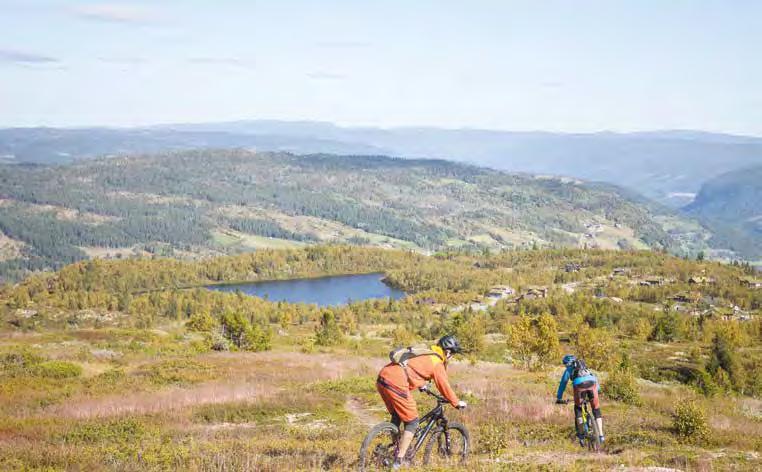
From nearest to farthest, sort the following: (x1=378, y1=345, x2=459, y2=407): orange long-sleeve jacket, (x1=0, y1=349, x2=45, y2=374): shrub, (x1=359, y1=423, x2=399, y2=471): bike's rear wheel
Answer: (x1=378, y1=345, x2=459, y2=407): orange long-sleeve jacket, (x1=359, y1=423, x2=399, y2=471): bike's rear wheel, (x1=0, y1=349, x2=45, y2=374): shrub

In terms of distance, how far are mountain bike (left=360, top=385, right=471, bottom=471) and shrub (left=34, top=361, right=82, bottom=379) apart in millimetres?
28283

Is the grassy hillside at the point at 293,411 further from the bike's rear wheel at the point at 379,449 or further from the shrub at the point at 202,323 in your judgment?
the shrub at the point at 202,323

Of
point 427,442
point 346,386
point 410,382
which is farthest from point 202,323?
point 410,382

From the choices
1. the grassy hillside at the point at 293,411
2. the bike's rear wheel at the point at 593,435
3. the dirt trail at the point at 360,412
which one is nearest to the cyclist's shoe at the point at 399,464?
the grassy hillside at the point at 293,411

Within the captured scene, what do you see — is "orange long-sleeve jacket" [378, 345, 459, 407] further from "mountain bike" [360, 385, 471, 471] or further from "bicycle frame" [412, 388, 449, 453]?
"bicycle frame" [412, 388, 449, 453]

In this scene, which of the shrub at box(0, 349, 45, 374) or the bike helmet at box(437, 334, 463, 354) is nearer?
the bike helmet at box(437, 334, 463, 354)

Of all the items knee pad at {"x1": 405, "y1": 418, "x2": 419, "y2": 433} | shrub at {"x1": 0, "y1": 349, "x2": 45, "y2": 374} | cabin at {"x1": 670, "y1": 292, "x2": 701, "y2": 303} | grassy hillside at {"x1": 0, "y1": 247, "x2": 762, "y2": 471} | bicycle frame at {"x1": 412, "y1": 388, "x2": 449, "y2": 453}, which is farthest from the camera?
cabin at {"x1": 670, "y1": 292, "x2": 701, "y2": 303}

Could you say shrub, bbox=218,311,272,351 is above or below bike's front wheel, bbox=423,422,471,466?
below

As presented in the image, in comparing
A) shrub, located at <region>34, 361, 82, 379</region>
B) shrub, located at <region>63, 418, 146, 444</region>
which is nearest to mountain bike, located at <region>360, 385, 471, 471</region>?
shrub, located at <region>63, 418, 146, 444</region>

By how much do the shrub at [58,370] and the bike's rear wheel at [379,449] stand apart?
28586mm

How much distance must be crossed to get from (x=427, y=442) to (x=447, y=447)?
69 centimetres

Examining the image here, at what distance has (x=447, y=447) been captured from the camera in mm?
15609

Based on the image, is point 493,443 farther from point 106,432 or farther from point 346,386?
point 346,386

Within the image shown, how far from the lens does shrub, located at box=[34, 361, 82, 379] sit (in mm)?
36156
